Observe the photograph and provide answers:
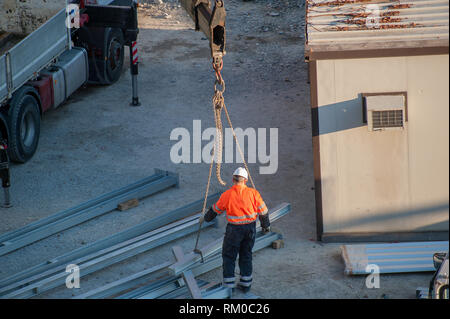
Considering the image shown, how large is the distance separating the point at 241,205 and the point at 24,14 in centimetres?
888

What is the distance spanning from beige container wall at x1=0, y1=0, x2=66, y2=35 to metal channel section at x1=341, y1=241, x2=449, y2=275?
349 inches

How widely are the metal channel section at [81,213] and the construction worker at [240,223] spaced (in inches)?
116

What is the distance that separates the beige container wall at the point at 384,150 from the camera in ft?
35.8

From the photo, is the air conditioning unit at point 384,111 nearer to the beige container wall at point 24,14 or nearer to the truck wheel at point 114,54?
the beige container wall at point 24,14

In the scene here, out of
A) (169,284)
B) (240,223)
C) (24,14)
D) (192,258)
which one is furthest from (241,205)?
(24,14)

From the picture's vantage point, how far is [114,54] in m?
Result: 19.1

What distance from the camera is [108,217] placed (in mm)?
12594

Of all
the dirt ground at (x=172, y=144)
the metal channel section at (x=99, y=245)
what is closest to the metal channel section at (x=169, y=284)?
the dirt ground at (x=172, y=144)
